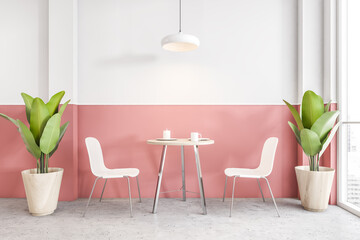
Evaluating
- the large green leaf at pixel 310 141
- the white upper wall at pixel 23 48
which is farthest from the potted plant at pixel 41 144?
the large green leaf at pixel 310 141

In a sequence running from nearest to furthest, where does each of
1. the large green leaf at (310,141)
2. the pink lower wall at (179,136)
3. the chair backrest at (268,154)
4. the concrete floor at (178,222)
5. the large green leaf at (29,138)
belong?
the concrete floor at (178,222)
the large green leaf at (29,138)
the large green leaf at (310,141)
the chair backrest at (268,154)
the pink lower wall at (179,136)

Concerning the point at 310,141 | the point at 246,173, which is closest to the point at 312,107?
the point at 310,141

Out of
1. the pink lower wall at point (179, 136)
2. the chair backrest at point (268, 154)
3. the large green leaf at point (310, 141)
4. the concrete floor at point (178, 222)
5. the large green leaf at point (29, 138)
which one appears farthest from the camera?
the pink lower wall at point (179, 136)

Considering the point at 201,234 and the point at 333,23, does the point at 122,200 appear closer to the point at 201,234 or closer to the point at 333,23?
the point at 201,234

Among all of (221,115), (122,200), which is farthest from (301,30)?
(122,200)

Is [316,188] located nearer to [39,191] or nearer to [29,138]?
[39,191]

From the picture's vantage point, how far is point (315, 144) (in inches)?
105

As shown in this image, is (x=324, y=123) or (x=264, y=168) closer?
(x=324, y=123)

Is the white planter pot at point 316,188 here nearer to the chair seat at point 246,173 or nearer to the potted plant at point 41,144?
the chair seat at point 246,173

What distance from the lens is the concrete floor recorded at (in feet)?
7.25

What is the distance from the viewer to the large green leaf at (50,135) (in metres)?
2.56

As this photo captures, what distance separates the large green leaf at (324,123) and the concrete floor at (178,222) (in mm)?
909

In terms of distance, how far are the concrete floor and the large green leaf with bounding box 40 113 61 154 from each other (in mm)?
763

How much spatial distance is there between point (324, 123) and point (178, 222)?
1.90m
